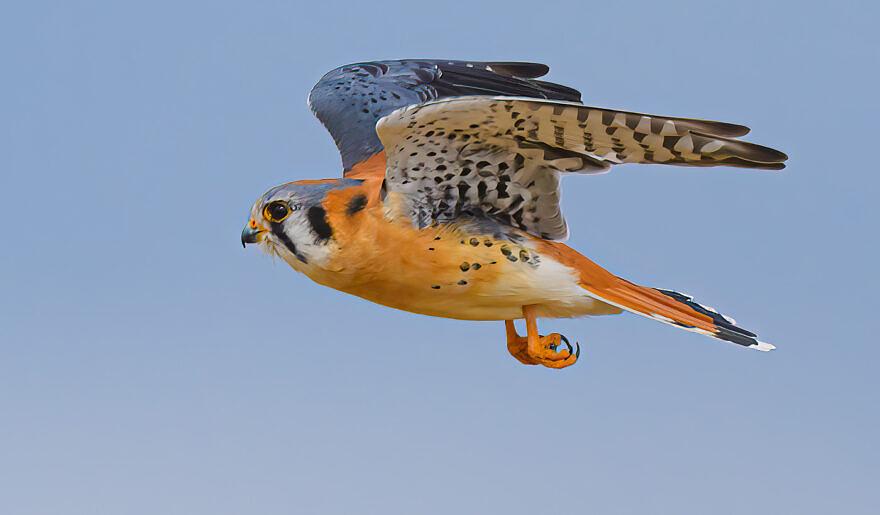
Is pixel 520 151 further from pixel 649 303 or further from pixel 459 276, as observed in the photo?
pixel 649 303

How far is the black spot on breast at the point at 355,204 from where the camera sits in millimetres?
7059

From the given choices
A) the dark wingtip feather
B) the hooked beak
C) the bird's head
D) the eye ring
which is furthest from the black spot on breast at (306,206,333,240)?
the dark wingtip feather

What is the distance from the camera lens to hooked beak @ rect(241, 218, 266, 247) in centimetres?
712

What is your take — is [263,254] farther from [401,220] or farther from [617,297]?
[617,297]

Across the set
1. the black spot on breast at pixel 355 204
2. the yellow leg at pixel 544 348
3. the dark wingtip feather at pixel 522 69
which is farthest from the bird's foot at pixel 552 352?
the dark wingtip feather at pixel 522 69

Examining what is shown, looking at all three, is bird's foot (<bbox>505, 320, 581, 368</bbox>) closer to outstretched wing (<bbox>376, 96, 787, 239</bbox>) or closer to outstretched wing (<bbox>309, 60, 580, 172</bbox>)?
outstretched wing (<bbox>376, 96, 787, 239</bbox>)

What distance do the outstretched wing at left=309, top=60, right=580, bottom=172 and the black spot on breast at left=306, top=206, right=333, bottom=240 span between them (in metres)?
1.02

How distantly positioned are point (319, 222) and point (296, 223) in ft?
0.36

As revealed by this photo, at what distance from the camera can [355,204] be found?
7.09 metres

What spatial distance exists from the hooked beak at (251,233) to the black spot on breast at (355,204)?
44cm

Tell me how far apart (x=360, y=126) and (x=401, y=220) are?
Result: 1.37m

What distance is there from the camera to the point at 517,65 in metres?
9.02

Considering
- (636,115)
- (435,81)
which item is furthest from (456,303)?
(435,81)

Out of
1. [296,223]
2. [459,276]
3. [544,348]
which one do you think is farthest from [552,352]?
[296,223]
